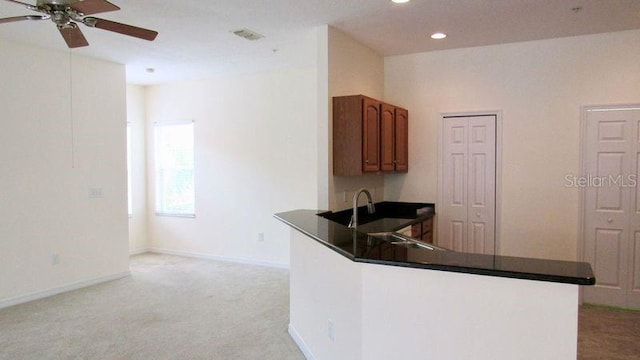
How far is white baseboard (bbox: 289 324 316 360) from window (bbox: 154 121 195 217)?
3724 mm

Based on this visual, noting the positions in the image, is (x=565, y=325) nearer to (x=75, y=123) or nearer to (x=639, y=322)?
(x=639, y=322)

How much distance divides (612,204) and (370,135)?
8.41ft

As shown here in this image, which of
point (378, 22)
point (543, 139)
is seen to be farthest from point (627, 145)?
point (378, 22)

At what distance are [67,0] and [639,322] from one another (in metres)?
5.17

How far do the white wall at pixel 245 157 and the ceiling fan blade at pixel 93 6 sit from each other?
10.9 ft

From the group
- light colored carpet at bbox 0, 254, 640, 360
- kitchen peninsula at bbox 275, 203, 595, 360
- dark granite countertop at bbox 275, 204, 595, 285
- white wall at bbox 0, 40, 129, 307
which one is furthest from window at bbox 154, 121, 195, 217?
kitchen peninsula at bbox 275, 203, 595, 360

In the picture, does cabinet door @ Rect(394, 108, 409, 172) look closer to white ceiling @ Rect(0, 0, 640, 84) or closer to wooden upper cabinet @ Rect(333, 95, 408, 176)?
wooden upper cabinet @ Rect(333, 95, 408, 176)

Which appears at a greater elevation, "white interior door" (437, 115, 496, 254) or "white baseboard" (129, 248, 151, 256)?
"white interior door" (437, 115, 496, 254)

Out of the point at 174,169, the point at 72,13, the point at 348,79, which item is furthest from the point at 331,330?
the point at 174,169

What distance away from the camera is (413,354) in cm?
198

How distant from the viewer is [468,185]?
16.0 feet

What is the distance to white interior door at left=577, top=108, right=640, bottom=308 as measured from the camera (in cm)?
425

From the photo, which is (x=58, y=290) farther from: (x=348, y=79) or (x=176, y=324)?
(x=348, y=79)

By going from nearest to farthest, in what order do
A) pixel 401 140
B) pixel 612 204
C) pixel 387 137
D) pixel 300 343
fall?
pixel 300 343 → pixel 612 204 → pixel 387 137 → pixel 401 140
